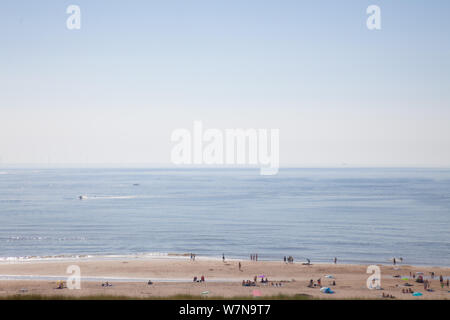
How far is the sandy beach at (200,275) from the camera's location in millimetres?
32500

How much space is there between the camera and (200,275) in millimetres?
40375

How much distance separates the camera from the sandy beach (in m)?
32.5

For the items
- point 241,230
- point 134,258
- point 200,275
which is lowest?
point 241,230

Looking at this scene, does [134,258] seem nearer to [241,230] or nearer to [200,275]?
[200,275]

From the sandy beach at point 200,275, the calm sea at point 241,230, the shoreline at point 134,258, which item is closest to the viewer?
the sandy beach at point 200,275

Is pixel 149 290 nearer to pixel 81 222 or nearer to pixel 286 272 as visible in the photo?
pixel 286 272

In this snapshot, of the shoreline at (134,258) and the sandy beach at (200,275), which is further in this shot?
the shoreline at (134,258)

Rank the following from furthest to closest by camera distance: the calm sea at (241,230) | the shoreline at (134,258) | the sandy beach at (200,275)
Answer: the calm sea at (241,230) → the shoreline at (134,258) → the sandy beach at (200,275)

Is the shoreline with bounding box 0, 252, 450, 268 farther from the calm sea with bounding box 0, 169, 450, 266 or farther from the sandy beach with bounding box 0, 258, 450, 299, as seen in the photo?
the calm sea with bounding box 0, 169, 450, 266

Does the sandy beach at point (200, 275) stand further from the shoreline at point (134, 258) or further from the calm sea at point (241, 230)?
the calm sea at point (241, 230)

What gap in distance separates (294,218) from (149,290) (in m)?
51.1

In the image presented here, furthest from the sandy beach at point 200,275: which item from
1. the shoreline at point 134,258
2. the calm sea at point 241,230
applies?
the calm sea at point 241,230

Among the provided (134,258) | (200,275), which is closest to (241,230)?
(134,258)
